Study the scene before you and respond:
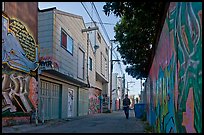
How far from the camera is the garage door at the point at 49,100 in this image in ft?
54.5

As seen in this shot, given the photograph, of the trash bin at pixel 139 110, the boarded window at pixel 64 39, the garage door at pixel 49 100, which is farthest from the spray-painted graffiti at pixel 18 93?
the trash bin at pixel 139 110

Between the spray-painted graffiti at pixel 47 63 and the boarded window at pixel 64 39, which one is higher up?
the boarded window at pixel 64 39

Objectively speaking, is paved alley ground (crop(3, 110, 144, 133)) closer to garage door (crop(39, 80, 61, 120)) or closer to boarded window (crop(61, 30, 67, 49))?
garage door (crop(39, 80, 61, 120))

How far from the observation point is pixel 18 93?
13297 mm

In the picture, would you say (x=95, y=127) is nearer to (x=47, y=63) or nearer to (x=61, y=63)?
(x=47, y=63)

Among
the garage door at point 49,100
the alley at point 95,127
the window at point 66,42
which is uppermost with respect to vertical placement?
the window at point 66,42

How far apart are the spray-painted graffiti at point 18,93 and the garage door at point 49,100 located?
131cm

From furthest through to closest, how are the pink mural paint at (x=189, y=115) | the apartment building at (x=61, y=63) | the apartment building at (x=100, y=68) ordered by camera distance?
1. the apartment building at (x=100, y=68)
2. the apartment building at (x=61, y=63)
3. the pink mural paint at (x=189, y=115)

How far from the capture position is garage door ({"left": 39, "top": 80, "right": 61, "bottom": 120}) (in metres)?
16.6

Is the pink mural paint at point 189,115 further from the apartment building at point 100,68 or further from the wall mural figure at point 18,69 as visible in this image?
the apartment building at point 100,68

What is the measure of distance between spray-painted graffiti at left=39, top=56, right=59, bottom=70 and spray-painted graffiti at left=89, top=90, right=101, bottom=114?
15.0 metres

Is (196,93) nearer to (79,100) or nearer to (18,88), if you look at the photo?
(18,88)

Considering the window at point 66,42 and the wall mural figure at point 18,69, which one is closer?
the wall mural figure at point 18,69

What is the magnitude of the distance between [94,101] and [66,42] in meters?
15.0
